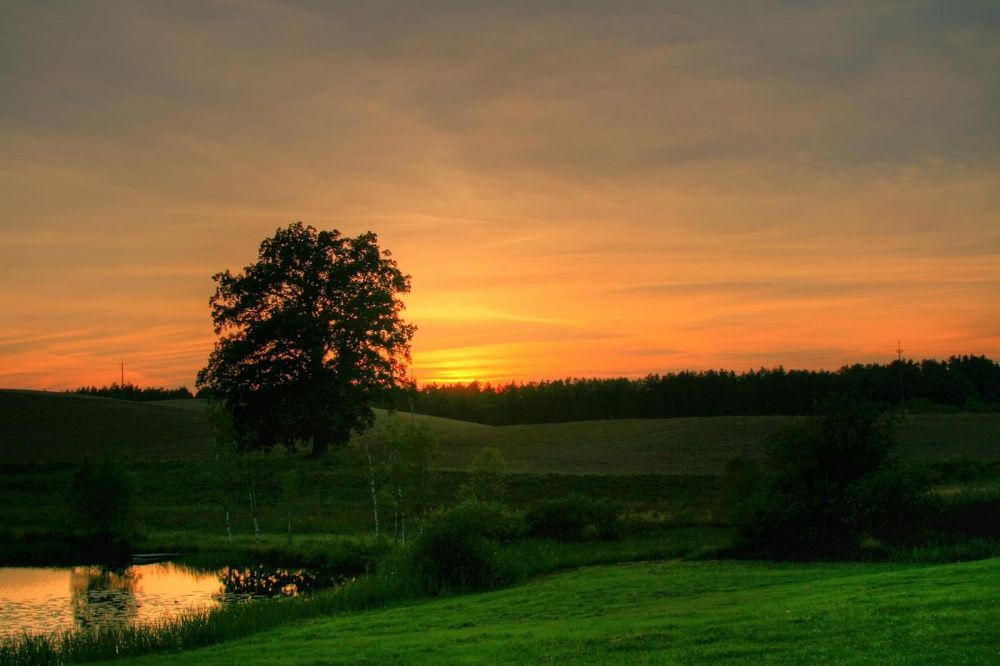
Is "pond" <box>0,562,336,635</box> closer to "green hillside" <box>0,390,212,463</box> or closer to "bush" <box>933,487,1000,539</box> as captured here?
"bush" <box>933,487,1000,539</box>

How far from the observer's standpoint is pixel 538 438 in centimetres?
10931

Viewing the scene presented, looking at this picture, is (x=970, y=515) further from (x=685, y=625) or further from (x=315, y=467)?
(x=315, y=467)

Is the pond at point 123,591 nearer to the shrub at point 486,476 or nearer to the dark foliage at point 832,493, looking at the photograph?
the shrub at point 486,476

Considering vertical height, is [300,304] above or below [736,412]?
above

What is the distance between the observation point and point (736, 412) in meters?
167

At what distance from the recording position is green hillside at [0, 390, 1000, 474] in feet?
280

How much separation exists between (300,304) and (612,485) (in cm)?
2917

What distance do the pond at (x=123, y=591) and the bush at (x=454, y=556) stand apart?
8362mm

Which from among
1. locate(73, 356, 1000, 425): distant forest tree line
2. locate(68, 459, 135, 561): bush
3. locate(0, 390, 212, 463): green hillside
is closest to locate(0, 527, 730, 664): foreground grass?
locate(68, 459, 135, 561): bush

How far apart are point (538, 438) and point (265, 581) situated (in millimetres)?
66012

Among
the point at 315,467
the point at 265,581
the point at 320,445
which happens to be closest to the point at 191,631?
the point at 265,581

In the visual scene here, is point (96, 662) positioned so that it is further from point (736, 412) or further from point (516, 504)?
point (736, 412)

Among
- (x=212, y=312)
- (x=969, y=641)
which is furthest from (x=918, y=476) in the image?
(x=212, y=312)

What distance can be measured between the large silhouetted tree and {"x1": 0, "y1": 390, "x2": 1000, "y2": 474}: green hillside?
1199 cm
